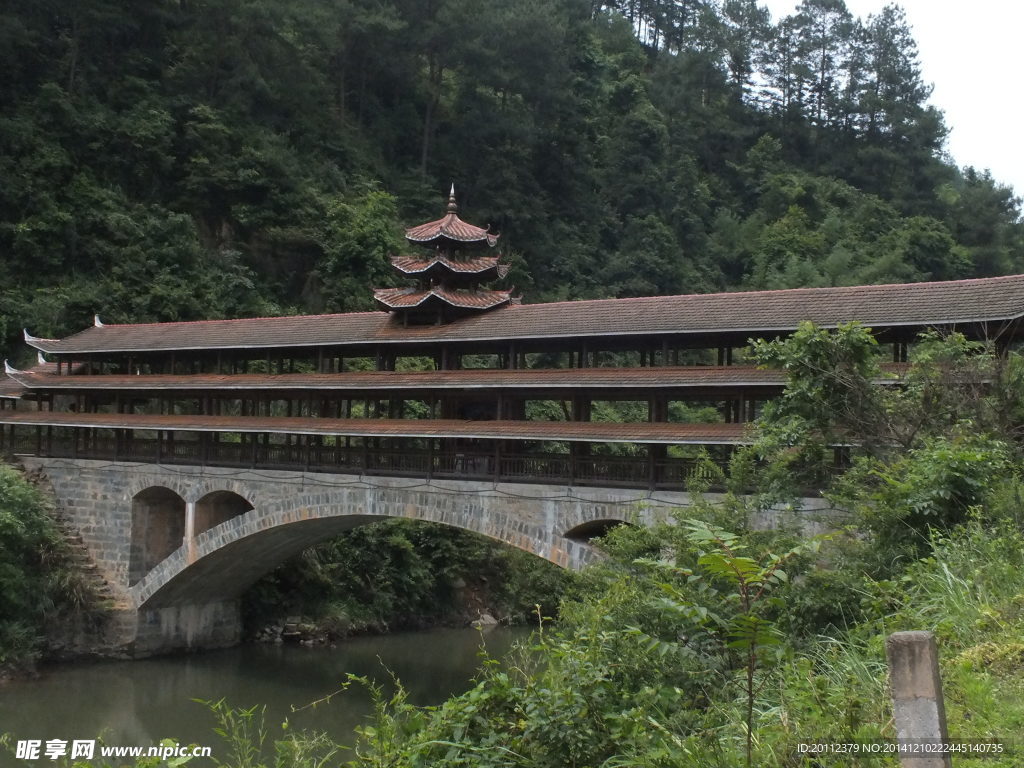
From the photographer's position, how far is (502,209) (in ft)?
147

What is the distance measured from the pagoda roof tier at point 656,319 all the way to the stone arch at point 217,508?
339cm

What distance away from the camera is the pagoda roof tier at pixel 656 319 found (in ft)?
52.5

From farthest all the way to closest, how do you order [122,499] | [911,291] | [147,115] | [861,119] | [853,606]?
[861,119], [147,115], [122,499], [911,291], [853,606]

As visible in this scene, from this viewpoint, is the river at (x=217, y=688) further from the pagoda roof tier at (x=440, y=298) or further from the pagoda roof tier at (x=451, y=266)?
the pagoda roof tier at (x=451, y=266)

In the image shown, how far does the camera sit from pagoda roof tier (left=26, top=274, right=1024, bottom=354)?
16.0 m

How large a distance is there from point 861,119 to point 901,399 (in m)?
47.3

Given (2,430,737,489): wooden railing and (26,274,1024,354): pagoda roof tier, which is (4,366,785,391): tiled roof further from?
(2,430,737,489): wooden railing

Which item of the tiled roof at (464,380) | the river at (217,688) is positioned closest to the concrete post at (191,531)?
the tiled roof at (464,380)

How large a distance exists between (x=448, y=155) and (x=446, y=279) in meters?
24.2

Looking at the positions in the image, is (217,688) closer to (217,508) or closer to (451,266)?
(217,508)

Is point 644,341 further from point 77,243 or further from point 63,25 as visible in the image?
point 63,25

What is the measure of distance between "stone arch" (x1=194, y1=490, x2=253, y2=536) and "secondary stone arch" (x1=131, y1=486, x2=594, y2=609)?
1.65ft

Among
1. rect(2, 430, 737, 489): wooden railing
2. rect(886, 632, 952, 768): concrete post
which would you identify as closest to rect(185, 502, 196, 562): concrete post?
rect(2, 430, 737, 489): wooden railing

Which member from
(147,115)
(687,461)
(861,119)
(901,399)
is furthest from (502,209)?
(901,399)
